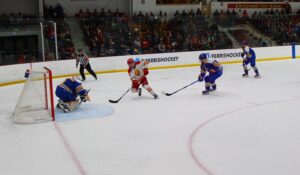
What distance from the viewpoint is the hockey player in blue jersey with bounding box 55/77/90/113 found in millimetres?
6684

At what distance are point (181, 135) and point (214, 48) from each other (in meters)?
9.73

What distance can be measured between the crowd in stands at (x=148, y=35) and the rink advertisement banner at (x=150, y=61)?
14.9 inches

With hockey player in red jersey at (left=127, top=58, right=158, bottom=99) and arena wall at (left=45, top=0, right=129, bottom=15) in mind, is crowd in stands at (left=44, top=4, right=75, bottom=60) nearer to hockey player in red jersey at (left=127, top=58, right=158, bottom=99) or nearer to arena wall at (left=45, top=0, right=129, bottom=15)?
arena wall at (left=45, top=0, right=129, bottom=15)

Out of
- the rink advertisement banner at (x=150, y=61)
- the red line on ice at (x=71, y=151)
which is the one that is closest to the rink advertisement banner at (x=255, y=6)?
the rink advertisement banner at (x=150, y=61)

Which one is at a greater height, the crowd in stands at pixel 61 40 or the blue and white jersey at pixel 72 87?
the crowd in stands at pixel 61 40

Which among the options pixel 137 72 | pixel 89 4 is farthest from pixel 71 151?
pixel 89 4

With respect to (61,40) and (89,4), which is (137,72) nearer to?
(61,40)

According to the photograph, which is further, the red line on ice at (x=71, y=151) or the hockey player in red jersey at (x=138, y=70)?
the hockey player in red jersey at (x=138, y=70)

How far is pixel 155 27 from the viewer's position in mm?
15359

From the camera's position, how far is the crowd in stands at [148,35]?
13445 millimetres

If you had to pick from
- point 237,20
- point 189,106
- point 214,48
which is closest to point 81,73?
point 189,106

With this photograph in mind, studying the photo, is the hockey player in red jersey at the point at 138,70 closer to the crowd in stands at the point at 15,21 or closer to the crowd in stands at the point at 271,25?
the crowd in stands at the point at 15,21

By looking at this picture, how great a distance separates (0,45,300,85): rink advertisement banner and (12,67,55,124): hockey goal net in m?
3.70

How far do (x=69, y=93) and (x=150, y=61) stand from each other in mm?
6836
